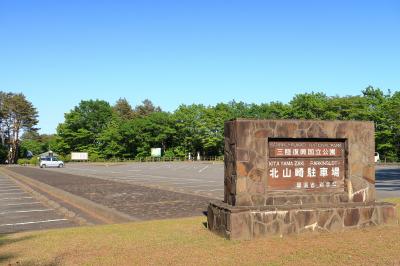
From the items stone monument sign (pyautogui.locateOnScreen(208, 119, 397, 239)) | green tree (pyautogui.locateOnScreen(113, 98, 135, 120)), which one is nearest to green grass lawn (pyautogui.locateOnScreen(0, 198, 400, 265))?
stone monument sign (pyautogui.locateOnScreen(208, 119, 397, 239))

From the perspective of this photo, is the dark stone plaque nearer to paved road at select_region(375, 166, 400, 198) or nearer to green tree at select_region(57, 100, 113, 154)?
paved road at select_region(375, 166, 400, 198)

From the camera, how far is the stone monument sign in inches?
295

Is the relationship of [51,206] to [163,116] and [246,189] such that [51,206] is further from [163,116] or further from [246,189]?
[163,116]

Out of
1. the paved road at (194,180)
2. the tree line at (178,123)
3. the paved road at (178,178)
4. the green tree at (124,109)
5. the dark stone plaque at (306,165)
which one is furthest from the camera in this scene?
the green tree at (124,109)

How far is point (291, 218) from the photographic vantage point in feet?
24.7

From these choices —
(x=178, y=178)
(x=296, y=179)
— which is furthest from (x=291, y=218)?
(x=178, y=178)

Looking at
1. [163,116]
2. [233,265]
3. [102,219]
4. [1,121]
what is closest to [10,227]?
[102,219]

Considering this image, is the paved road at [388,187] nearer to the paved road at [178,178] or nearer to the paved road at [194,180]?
the paved road at [194,180]

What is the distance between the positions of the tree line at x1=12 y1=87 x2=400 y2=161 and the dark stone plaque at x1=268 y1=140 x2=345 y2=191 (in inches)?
2581

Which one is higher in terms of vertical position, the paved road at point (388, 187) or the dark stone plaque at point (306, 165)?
the dark stone plaque at point (306, 165)

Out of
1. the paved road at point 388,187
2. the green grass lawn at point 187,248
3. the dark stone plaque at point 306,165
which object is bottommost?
the paved road at point 388,187

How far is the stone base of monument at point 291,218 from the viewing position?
7.25 metres

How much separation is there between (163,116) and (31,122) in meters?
35.7

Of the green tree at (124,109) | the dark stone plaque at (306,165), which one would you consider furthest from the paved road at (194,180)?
the green tree at (124,109)
